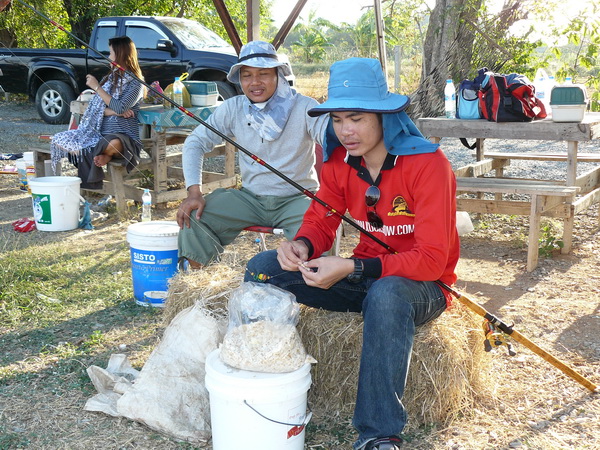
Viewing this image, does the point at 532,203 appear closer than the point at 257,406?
No

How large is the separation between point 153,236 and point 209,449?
157 centimetres

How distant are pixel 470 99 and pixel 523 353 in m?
2.24

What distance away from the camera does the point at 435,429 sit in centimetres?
267

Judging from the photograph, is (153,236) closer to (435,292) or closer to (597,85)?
(435,292)

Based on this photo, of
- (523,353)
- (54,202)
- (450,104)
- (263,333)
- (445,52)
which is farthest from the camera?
(445,52)

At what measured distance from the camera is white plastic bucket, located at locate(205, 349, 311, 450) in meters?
2.25

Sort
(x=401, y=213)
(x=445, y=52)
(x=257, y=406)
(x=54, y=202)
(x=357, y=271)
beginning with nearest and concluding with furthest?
1. (x=257, y=406)
2. (x=357, y=271)
3. (x=401, y=213)
4. (x=54, y=202)
5. (x=445, y=52)

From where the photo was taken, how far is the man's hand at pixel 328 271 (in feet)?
8.07

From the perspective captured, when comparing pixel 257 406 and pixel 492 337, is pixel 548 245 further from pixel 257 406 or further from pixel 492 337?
pixel 257 406

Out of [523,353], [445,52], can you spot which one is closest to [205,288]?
[523,353]

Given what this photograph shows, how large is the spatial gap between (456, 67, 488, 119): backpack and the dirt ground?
0.99 metres

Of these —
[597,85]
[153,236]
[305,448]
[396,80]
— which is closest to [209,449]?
[305,448]

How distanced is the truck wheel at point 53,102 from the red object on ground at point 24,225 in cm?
693

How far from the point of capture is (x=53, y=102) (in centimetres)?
1239
